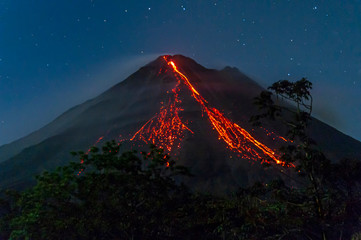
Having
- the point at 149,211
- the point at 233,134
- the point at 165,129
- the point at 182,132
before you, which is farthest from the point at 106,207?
the point at 165,129

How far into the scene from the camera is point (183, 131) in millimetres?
52375

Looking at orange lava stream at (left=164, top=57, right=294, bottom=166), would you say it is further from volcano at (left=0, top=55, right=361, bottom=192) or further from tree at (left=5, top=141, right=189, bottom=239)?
tree at (left=5, top=141, right=189, bottom=239)

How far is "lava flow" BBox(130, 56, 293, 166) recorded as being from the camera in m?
46.5

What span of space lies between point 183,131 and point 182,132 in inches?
13.5

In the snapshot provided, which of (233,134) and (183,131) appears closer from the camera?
(233,134)

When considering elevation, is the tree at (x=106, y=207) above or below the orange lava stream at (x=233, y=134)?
above

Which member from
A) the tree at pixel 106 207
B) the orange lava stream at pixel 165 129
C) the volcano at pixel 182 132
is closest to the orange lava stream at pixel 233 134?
the volcano at pixel 182 132

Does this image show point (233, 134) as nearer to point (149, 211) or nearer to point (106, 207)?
point (149, 211)

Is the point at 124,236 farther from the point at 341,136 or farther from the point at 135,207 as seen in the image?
the point at 341,136

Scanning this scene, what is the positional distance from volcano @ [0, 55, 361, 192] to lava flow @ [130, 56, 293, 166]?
0.14 metres

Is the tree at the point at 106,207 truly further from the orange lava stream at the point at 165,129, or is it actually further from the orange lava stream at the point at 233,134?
the orange lava stream at the point at 165,129

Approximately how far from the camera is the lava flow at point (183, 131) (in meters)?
46.5

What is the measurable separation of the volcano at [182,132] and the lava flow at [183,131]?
140 millimetres

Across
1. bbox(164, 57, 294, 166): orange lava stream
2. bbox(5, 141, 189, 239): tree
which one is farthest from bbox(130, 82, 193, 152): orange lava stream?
bbox(5, 141, 189, 239): tree
